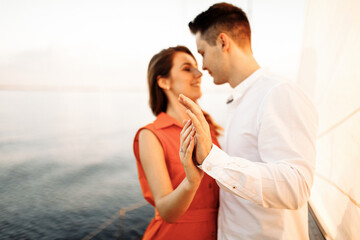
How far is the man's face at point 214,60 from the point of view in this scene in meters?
1.26

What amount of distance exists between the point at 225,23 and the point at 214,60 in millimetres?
209

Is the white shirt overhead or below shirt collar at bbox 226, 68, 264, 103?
below

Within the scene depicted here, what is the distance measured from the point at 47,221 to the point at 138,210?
112 inches

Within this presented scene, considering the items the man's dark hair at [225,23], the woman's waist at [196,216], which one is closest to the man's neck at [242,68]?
the man's dark hair at [225,23]

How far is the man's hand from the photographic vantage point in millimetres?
731

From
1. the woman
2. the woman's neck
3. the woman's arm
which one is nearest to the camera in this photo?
the woman's arm

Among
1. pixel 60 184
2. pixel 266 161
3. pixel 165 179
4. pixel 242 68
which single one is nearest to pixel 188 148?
pixel 266 161

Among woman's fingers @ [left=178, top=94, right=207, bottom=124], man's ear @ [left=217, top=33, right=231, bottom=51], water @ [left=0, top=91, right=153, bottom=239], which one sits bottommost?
water @ [left=0, top=91, right=153, bottom=239]

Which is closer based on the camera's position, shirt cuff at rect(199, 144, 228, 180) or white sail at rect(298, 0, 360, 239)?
shirt cuff at rect(199, 144, 228, 180)

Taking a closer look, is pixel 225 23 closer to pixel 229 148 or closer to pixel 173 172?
pixel 229 148

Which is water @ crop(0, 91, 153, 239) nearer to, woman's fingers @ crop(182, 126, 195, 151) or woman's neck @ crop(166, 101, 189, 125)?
woman's neck @ crop(166, 101, 189, 125)

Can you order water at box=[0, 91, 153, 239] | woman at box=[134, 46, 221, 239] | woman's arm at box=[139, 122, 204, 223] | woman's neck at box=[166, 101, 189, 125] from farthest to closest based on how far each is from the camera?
water at box=[0, 91, 153, 239]
woman's neck at box=[166, 101, 189, 125]
woman at box=[134, 46, 221, 239]
woman's arm at box=[139, 122, 204, 223]

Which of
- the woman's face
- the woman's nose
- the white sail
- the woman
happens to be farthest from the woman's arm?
the white sail

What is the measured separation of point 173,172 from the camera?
1229 mm
